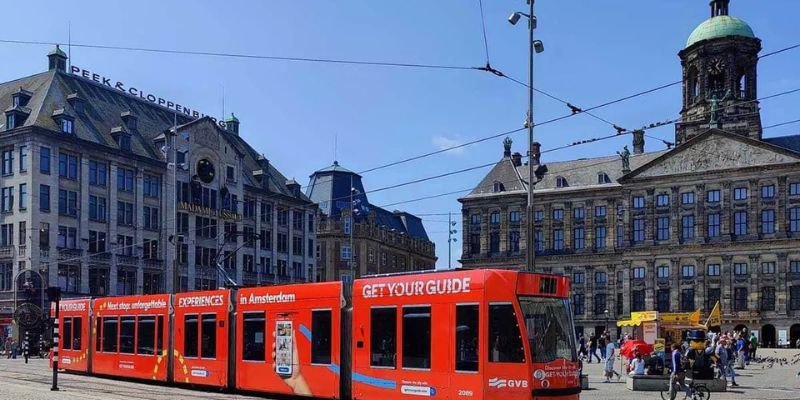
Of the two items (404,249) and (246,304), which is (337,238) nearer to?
(404,249)

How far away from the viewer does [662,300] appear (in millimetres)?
94875

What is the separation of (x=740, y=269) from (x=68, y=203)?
63.5 meters

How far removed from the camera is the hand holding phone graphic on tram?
23.0 m

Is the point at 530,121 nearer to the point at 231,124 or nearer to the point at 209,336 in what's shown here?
the point at 209,336

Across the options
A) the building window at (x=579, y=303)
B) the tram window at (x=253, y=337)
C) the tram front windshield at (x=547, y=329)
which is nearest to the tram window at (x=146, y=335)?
the tram window at (x=253, y=337)

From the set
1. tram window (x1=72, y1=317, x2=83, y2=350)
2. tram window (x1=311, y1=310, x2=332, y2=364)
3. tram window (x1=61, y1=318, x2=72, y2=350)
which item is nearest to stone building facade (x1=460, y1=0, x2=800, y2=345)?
tram window (x1=61, y1=318, x2=72, y2=350)

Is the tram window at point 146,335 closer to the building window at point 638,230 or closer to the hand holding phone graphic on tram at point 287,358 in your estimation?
the hand holding phone graphic on tram at point 287,358

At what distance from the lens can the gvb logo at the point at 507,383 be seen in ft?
57.6

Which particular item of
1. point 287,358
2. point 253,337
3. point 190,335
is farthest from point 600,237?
point 287,358

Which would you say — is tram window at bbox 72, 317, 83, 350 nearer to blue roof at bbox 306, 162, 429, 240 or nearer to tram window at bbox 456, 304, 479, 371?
tram window at bbox 456, 304, 479, 371

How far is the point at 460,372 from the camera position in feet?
60.7

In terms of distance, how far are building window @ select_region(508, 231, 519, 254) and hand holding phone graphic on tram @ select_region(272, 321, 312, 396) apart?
273ft

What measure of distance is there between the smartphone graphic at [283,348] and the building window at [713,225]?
7656 cm

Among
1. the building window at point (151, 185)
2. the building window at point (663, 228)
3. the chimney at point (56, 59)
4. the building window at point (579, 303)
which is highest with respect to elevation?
the chimney at point (56, 59)
